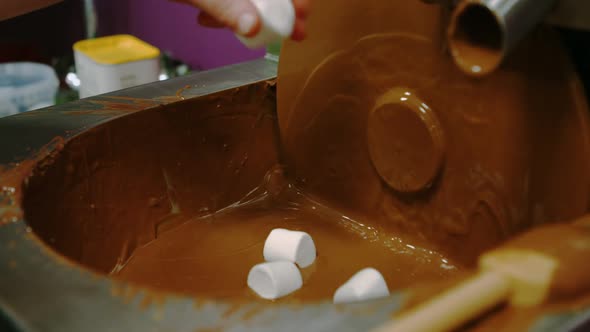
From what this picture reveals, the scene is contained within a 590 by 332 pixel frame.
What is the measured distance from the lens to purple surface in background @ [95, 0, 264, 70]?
1961 millimetres

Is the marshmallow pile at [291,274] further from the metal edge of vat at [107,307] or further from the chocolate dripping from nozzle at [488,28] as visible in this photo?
the chocolate dripping from nozzle at [488,28]

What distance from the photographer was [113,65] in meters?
1.64

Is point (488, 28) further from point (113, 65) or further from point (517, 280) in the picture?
point (113, 65)

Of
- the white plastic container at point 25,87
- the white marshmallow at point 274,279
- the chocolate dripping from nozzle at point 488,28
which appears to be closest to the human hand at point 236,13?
the chocolate dripping from nozzle at point 488,28

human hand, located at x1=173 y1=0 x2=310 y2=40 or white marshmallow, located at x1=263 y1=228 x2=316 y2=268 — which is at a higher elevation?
human hand, located at x1=173 y1=0 x2=310 y2=40

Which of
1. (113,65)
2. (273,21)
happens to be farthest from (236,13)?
(113,65)

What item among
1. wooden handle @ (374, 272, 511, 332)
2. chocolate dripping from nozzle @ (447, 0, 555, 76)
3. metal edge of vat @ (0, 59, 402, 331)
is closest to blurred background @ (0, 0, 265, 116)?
chocolate dripping from nozzle @ (447, 0, 555, 76)

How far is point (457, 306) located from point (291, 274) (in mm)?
411

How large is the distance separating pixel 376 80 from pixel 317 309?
1.74ft

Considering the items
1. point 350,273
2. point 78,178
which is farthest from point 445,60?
point 78,178

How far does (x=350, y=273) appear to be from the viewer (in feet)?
3.17

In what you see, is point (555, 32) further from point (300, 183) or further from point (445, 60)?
point (300, 183)

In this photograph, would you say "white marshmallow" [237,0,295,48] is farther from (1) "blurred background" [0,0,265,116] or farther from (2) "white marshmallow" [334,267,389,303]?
(1) "blurred background" [0,0,265,116]

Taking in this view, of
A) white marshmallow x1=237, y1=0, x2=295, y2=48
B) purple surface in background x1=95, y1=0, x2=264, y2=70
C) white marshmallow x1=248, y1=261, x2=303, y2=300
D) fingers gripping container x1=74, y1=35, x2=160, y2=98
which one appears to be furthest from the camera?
purple surface in background x1=95, y1=0, x2=264, y2=70
